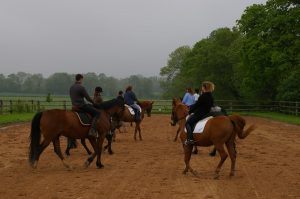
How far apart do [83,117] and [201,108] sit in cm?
336

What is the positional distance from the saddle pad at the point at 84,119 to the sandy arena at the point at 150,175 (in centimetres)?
118

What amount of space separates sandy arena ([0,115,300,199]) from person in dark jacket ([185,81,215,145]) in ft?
3.44

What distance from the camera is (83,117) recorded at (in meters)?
14.0

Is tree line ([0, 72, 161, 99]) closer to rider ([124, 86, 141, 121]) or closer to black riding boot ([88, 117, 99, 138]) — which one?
rider ([124, 86, 141, 121])

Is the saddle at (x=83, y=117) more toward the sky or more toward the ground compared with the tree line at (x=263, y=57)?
more toward the ground

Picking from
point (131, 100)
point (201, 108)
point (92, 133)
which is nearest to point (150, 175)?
point (201, 108)

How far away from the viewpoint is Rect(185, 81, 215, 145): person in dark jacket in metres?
12.5

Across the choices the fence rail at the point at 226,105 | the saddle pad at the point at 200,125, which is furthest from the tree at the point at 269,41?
the saddle pad at the point at 200,125

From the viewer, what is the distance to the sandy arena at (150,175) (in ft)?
33.0

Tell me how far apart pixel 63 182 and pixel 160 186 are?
216 centimetres

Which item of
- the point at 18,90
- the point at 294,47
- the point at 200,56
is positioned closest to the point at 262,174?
the point at 294,47

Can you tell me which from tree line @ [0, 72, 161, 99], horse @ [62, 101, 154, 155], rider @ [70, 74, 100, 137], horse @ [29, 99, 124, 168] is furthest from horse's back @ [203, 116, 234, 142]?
tree line @ [0, 72, 161, 99]

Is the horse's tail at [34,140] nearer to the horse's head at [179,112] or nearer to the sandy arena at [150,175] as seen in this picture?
the sandy arena at [150,175]

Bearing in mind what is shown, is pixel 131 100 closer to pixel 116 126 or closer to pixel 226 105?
pixel 116 126
